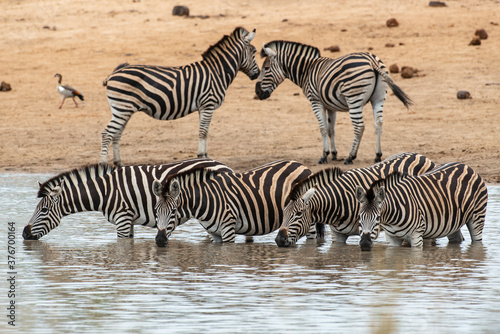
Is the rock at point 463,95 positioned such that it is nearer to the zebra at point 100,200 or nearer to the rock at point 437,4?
the zebra at point 100,200

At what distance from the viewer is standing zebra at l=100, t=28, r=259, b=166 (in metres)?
15.3

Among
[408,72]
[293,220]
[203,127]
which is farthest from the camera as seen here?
[408,72]

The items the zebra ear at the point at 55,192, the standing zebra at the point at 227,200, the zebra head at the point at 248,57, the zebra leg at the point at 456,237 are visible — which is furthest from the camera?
the zebra head at the point at 248,57

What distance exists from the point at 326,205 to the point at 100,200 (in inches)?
92.4

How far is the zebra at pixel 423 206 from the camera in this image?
8.41 meters

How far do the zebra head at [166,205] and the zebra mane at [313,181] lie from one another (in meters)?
1.08

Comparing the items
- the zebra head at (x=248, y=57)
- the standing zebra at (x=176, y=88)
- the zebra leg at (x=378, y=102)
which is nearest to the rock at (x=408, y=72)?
the zebra leg at (x=378, y=102)

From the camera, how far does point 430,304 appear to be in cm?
629

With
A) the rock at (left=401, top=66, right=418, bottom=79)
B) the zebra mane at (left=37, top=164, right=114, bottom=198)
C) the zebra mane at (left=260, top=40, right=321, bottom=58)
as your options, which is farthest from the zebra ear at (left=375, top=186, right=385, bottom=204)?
the rock at (left=401, top=66, right=418, bottom=79)

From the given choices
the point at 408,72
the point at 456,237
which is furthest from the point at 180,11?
the point at 456,237

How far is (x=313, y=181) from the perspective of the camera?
361 inches

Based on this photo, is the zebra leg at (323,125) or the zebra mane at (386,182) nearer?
the zebra mane at (386,182)

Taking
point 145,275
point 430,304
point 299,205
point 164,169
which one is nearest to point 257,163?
point 164,169

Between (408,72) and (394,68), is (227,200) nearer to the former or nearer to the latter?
(408,72)
